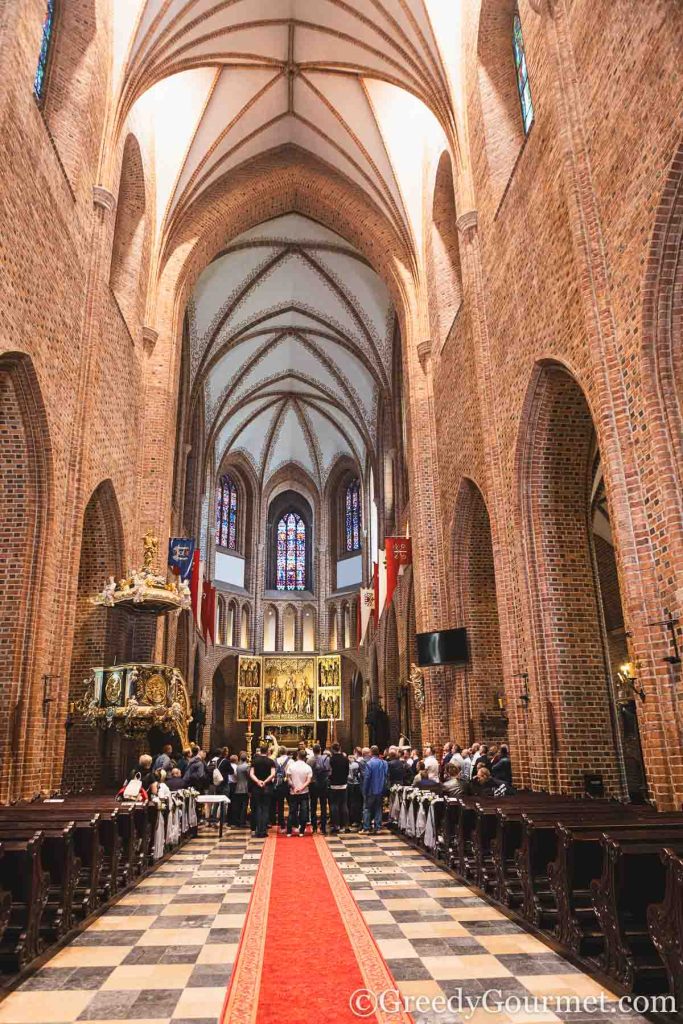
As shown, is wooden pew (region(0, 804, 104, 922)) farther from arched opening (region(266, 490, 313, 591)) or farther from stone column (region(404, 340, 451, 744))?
arched opening (region(266, 490, 313, 591))

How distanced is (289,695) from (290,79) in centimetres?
2426

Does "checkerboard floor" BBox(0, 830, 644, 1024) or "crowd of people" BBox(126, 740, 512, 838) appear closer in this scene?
"checkerboard floor" BBox(0, 830, 644, 1024)

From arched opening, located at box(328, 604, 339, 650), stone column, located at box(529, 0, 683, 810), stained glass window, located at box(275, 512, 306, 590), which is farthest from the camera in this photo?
stained glass window, located at box(275, 512, 306, 590)

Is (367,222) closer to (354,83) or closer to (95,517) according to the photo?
(354,83)

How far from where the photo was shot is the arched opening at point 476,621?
46.3 feet

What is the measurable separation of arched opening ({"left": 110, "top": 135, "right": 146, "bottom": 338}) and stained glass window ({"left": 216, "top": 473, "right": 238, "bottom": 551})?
18.7m

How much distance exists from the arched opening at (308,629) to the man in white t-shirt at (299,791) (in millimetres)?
24027

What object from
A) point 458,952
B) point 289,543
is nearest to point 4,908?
point 458,952

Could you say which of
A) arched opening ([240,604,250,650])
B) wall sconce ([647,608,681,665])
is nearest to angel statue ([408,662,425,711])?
wall sconce ([647,608,681,665])

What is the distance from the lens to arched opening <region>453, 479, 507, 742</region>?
1410 centimetres

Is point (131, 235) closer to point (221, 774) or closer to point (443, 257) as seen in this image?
point (443, 257)

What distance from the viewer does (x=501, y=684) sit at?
14180 mm

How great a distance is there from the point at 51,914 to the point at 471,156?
13795 millimetres

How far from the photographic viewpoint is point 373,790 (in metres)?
12.6
